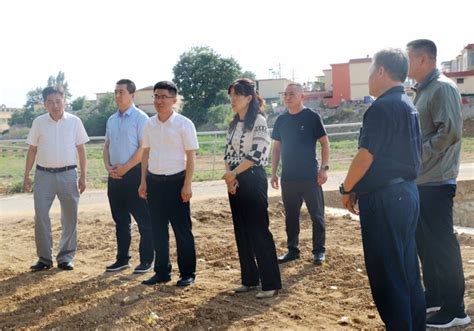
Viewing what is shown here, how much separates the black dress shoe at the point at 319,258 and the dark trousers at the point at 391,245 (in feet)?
8.50

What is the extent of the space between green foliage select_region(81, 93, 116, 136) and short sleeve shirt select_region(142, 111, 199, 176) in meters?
40.8

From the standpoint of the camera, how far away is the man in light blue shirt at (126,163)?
A: 5840 millimetres

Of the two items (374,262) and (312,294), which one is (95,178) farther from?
(374,262)

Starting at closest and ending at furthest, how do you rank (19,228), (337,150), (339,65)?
(19,228) < (337,150) < (339,65)

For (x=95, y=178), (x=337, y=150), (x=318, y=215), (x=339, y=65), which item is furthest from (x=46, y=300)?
(x=339, y=65)

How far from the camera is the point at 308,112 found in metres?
5.96

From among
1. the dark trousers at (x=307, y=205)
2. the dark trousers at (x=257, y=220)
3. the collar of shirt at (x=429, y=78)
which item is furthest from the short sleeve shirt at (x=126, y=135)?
the collar of shirt at (x=429, y=78)

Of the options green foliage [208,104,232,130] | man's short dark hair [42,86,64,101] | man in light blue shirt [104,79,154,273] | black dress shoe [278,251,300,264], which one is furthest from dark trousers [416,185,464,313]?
green foliage [208,104,232,130]

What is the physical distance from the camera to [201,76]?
4597cm

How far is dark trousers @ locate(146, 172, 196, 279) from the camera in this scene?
203 inches

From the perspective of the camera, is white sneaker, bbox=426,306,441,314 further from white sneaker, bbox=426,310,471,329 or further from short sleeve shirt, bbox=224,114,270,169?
short sleeve shirt, bbox=224,114,270,169

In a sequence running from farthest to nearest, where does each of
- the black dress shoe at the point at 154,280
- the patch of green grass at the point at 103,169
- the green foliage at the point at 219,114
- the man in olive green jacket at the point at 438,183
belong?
the green foliage at the point at 219,114 < the patch of green grass at the point at 103,169 < the black dress shoe at the point at 154,280 < the man in olive green jacket at the point at 438,183

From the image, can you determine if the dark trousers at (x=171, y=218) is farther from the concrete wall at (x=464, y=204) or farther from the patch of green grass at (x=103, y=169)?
the patch of green grass at (x=103, y=169)

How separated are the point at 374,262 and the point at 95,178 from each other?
1194cm
